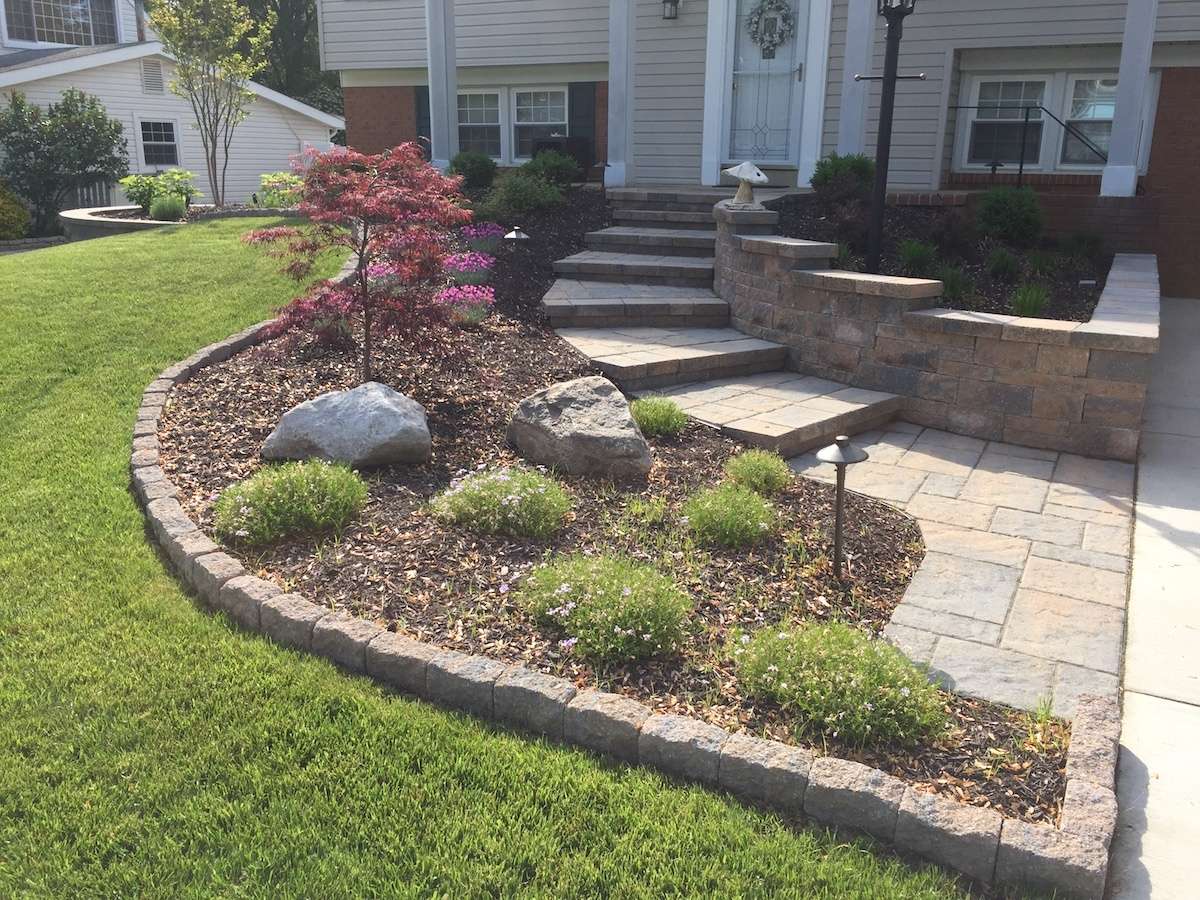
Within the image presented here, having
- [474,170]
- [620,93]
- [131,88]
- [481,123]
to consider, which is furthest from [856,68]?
[131,88]

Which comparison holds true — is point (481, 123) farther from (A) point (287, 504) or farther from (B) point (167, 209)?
(A) point (287, 504)

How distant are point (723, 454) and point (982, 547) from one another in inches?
56.2

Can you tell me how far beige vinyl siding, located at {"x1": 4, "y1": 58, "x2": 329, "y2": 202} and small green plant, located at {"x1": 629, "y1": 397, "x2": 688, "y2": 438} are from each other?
16.8 meters

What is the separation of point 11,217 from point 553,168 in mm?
11640

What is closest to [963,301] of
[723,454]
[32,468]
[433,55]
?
[723,454]

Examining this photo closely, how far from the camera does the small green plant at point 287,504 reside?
151 inches

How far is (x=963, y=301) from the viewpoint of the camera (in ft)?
21.8

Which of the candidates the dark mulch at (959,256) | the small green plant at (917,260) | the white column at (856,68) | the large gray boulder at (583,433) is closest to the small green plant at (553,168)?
the dark mulch at (959,256)

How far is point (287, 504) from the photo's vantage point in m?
3.90

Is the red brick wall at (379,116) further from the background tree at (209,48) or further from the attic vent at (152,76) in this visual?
the attic vent at (152,76)

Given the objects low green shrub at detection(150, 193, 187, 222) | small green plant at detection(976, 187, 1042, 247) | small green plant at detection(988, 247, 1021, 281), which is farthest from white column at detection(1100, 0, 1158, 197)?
low green shrub at detection(150, 193, 187, 222)

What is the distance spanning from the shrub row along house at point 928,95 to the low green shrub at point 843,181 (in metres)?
0.67

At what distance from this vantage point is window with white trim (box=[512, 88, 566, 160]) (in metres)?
14.2

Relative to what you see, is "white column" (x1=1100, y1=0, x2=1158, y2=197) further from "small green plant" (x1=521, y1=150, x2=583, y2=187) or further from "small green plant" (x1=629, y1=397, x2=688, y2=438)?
"small green plant" (x1=629, y1=397, x2=688, y2=438)
